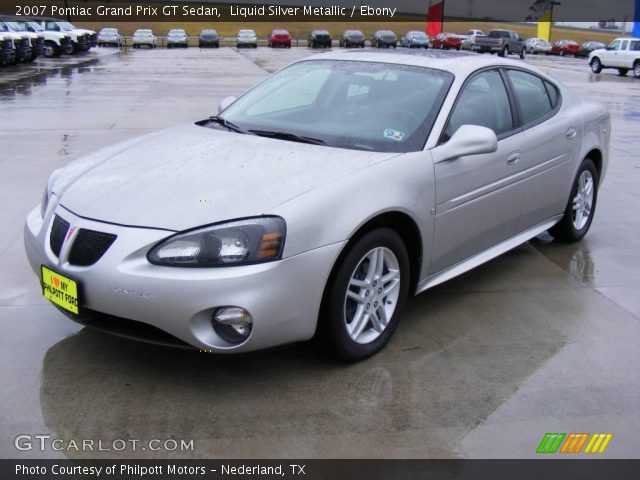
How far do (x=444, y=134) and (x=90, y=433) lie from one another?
96.8 inches

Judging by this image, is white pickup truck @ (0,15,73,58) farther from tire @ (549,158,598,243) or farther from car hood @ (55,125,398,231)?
car hood @ (55,125,398,231)

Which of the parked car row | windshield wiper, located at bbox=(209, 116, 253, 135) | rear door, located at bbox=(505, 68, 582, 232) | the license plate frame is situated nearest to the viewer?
the license plate frame

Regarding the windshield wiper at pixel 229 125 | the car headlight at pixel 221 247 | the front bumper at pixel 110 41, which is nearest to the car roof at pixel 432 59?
the windshield wiper at pixel 229 125

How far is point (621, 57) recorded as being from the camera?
30.0 metres

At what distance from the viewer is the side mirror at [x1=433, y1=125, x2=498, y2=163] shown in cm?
399

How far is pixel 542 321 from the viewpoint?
430 centimetres

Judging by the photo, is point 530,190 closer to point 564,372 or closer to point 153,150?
point 564,372

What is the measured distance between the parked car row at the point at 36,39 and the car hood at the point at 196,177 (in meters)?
22.5

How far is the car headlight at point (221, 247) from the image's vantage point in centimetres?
314

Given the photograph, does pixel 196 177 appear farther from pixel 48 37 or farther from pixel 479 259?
pixel 48 37

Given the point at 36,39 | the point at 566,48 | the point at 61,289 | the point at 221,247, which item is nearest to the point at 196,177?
the point at 221,247

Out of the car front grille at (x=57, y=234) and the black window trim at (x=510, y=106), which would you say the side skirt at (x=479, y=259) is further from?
the car front grille at (x=57, y=234)

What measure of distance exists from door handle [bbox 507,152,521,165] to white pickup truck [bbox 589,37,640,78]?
27.7m

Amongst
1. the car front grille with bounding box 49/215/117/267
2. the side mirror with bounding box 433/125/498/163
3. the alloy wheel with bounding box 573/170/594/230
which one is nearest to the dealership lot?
the alloy wheel with bounding box 573/170/594/230
